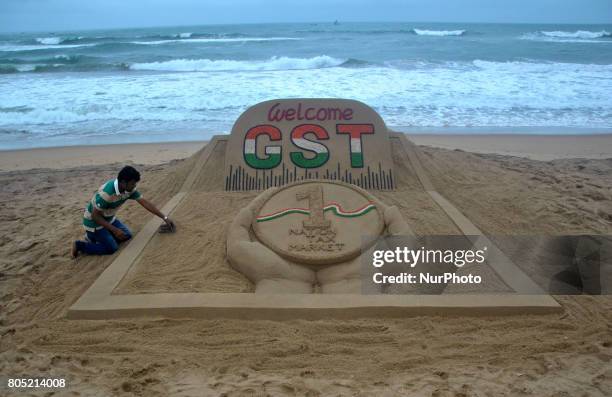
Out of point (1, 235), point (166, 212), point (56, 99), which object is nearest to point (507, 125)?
point (166, 212)

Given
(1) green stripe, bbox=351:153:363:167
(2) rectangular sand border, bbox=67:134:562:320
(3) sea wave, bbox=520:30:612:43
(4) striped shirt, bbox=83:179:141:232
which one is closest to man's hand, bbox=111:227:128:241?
(4) striped shirt, bbox=83:179:141:232

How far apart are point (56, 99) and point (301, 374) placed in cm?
1166

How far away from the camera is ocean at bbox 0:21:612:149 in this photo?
368 inches

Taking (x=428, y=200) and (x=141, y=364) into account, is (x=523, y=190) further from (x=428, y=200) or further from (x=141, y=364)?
(x=141, y=364)

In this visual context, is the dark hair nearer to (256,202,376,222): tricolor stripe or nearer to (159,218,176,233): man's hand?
(159,218,176,233): man's hand

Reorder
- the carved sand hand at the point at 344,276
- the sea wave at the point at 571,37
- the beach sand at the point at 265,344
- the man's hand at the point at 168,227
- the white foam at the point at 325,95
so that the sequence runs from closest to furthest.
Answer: the beach sand at the point at 265,344 → the carved sand hand at the point at 344,276 → the man's hand at the point at 168,227 → the white foam at the point at 325,95 → the sea wave at the point at 571,37

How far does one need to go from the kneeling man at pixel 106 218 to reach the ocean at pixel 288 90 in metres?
5.00

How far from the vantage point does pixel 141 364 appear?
2.47 meters

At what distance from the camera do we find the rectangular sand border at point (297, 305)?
9.25ft

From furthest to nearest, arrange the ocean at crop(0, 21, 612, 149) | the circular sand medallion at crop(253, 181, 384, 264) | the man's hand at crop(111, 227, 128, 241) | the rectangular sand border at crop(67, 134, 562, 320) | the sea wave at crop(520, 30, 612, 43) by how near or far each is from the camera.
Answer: the sea wave at crop(520, 30, 612, 43) → the ocean at crop(0, 21, 612, 149) → the man's hand at crop(111, 227, 128, 241) → the circular sand medallion at crop(253, 181, 384, 264) → the rectangular sand border at crop(67, 134, 562, 320)

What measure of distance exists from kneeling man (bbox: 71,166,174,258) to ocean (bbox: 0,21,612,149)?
16.4 feet

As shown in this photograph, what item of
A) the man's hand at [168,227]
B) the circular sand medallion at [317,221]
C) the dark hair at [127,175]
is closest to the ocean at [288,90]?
the man's hand at [168,227]

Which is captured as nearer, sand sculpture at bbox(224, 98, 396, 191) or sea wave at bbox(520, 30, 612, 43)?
sand sculpture at bbox(224, 98, 396, 191)

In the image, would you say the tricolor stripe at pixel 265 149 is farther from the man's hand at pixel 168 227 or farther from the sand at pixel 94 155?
the sand at pixel 94 155
